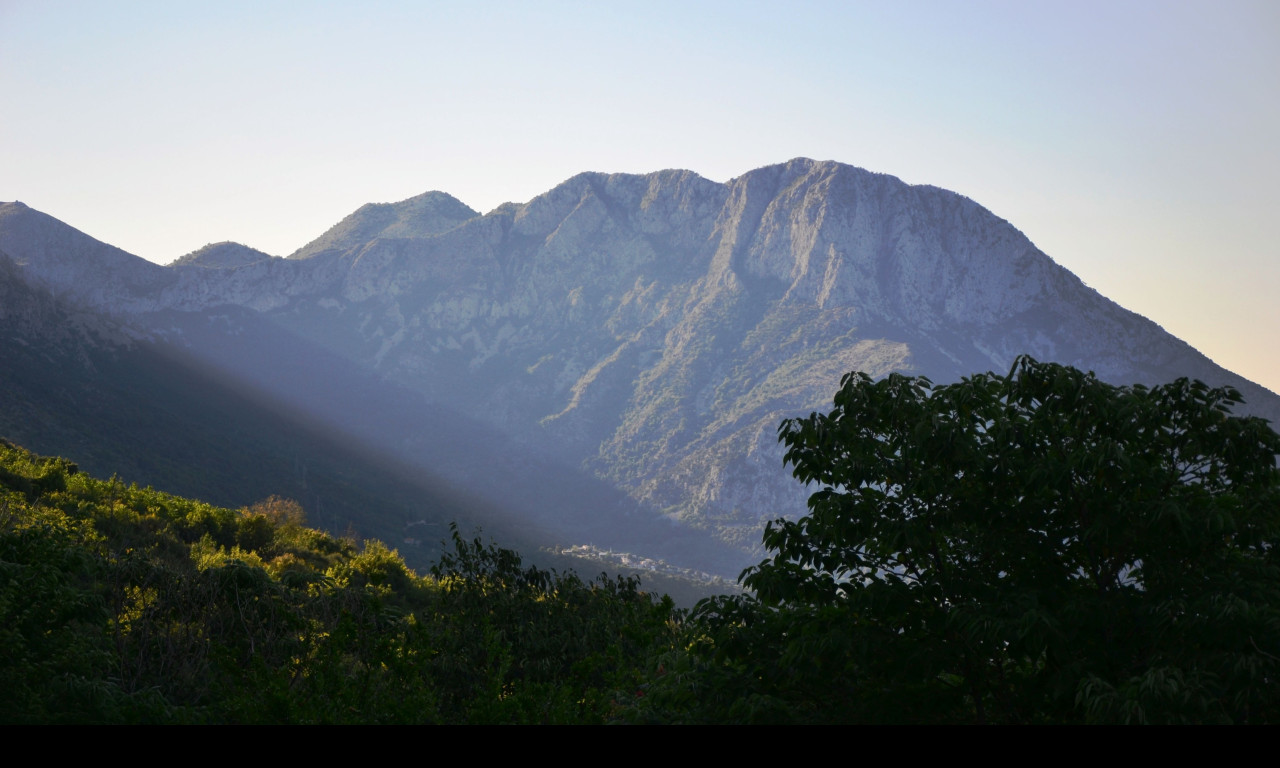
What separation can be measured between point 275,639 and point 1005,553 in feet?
32.0

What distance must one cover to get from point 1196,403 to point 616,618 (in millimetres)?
11179

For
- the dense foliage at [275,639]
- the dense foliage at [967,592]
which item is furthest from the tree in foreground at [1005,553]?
the dense foliage at [275,639]

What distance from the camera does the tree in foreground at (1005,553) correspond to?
6.19m

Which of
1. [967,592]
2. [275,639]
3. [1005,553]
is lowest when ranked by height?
[275,639]

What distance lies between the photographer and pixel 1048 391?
24.0 feet

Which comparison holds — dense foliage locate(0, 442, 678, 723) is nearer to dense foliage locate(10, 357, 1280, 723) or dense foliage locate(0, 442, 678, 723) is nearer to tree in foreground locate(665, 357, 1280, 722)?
dense foliage locate(10, 357, 1280, 723)

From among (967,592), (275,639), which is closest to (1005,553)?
(967,592)

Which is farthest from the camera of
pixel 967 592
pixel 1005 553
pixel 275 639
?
pixel 275 639

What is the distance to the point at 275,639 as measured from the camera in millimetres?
12070

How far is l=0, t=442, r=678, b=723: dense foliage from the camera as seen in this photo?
326 inches

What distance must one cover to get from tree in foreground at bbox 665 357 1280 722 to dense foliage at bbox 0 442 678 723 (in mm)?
2924

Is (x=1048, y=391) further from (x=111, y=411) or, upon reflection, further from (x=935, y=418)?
(x=111, y=411)

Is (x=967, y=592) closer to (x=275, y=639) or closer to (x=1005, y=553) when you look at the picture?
(x=1005, y=553)

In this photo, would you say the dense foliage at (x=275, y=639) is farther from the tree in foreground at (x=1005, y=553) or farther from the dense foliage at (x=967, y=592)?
the tree in foreground at (x=1005, y=553)
